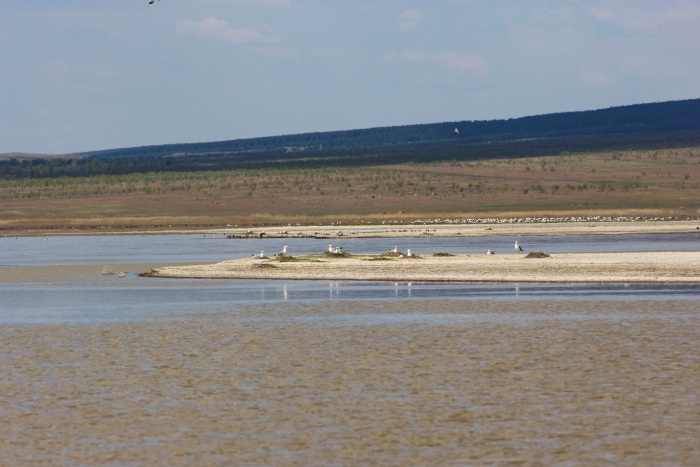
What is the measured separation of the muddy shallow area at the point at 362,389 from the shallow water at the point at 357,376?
0.15 feet

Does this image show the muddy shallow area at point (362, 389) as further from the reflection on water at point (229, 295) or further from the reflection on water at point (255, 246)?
the reflection on water at point (255, 246)

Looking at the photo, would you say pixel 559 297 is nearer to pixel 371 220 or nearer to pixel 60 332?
pixel 60 332

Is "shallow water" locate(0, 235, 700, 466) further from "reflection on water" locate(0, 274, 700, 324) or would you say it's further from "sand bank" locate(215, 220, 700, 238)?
"sand bank" locate(215, 220, 700, 238)

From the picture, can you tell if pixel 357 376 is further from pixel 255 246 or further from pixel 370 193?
pixel 370 193

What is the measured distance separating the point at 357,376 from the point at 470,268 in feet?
60.9

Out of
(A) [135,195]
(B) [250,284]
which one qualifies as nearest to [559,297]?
(B) [250,284]

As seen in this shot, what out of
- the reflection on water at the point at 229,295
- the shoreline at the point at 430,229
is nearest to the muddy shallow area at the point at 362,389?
the reflection on water at the point at 229,295

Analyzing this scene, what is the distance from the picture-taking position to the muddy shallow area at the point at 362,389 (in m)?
14.7

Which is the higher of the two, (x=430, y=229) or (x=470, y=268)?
(x=470, y=268)

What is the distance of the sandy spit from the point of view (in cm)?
3553

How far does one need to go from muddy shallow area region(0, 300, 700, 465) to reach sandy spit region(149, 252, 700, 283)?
762 centimetres

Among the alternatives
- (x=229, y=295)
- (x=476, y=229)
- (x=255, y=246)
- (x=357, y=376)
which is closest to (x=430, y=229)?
(x=476, y=229)

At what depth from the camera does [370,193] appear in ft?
312

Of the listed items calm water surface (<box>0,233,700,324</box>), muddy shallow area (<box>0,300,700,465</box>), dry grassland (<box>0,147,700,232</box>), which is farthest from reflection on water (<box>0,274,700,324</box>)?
dry grassland (<box>0,147,700,232</box>)
